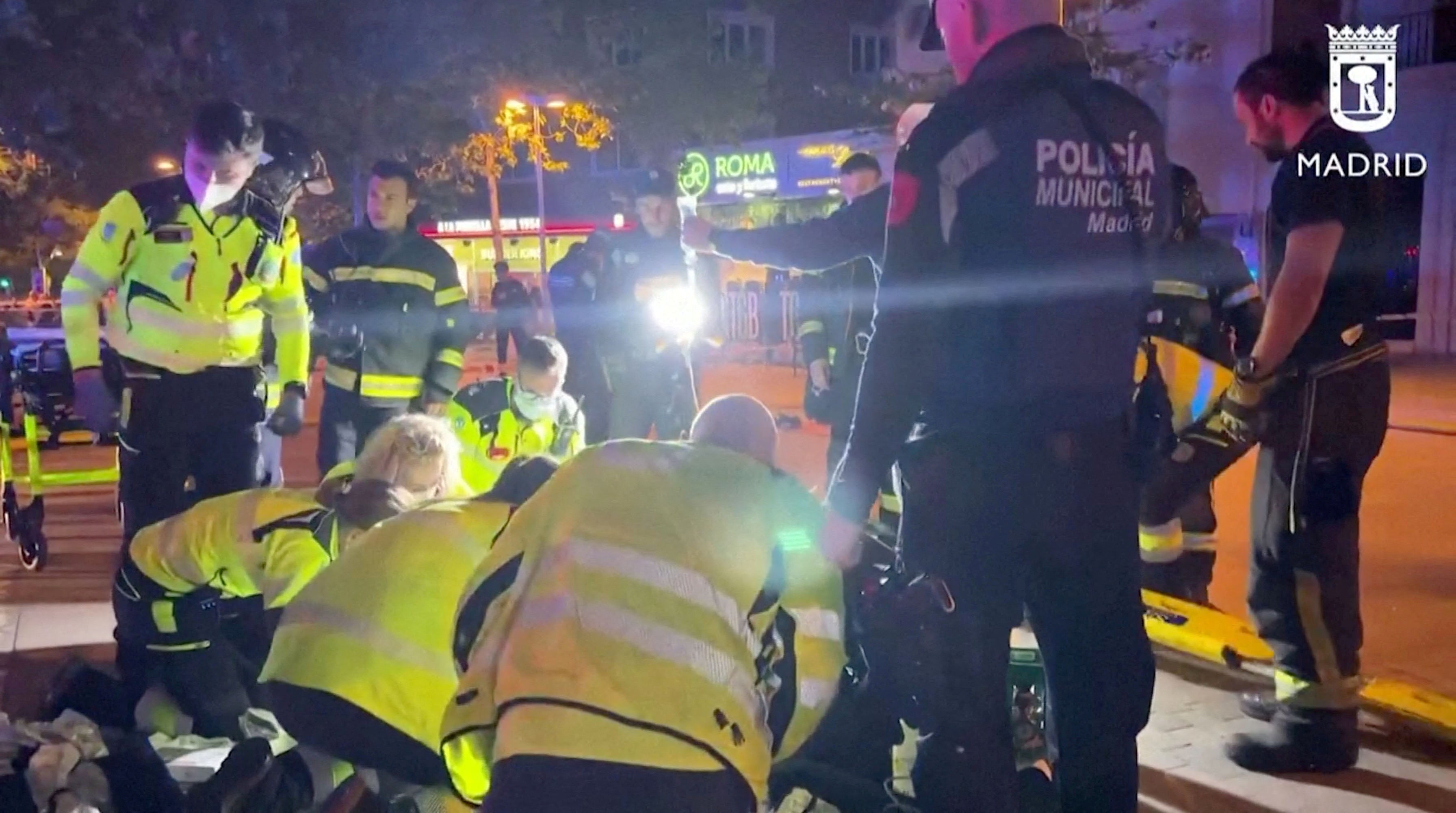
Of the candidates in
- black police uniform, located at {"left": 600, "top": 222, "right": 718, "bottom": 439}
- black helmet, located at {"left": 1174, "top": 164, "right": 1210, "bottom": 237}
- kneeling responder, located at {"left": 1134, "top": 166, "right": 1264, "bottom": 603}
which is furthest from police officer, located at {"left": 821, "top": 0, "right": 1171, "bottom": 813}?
black police uniform, located at {"left": 600, "top": 222, "right": 718, "bottom": 439}

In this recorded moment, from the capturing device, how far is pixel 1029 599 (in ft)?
7.70

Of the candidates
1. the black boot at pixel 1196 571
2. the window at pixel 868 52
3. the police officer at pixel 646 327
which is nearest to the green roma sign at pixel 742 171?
the window at pixel 868 52

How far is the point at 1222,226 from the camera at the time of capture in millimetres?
20141

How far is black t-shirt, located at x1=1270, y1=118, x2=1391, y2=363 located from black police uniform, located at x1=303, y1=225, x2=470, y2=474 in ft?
10.9

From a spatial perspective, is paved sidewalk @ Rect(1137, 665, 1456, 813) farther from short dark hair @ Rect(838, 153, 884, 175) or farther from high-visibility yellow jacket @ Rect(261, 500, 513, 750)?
short dark hair @ Rect(838, 153, 884, 175)

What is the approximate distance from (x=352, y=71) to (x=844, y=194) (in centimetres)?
1454

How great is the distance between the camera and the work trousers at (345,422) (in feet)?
18.2

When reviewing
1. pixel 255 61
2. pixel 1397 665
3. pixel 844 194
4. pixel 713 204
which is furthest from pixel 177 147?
pixel 1397 665

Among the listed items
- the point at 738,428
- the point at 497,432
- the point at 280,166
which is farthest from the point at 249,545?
the point at 280,166

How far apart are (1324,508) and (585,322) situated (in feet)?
13.0

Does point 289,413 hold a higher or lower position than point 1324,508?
higher

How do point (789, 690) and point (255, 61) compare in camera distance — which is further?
point (255, 61)

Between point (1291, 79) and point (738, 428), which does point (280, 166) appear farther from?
point (1291, 79)

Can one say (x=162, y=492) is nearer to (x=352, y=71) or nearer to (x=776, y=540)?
(x=776, y=540)
